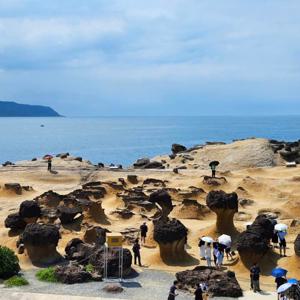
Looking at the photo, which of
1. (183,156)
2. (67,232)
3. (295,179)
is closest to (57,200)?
(67,232)

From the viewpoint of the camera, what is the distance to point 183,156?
272ft

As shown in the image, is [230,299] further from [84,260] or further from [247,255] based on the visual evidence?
[84,260]

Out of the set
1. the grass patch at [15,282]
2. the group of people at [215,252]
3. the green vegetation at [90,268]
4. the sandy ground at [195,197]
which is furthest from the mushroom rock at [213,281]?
the grass patch at [15,282]

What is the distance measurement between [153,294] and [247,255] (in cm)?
695

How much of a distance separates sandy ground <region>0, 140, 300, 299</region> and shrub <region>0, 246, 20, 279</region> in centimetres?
227

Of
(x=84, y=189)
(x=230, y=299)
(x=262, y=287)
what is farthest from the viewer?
(x=84, y=189)

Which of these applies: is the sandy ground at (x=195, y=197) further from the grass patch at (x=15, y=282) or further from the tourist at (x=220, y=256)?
the grass patch at (x=15, y=282)

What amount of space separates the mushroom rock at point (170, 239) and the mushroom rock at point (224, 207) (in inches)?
216

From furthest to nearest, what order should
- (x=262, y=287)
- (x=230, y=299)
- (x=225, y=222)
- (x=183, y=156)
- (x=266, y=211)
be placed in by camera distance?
(x=183, y=156)
(x=266, y=211)
(x=225, y=222)
(x=262, y=287)
(x=230, y=299)

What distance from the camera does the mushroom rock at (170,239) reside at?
3231 cm

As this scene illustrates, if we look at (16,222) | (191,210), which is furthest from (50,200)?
(191,210)

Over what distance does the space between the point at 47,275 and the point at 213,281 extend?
863cm

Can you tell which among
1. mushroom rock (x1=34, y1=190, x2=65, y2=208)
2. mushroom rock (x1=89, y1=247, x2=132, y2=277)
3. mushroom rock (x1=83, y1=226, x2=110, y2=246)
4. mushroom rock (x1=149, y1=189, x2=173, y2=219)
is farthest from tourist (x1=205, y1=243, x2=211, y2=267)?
mushroom rock (x1=34, y1=190, x2=65, y2=208)

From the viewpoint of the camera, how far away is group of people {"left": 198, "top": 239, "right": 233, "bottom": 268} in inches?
1225
